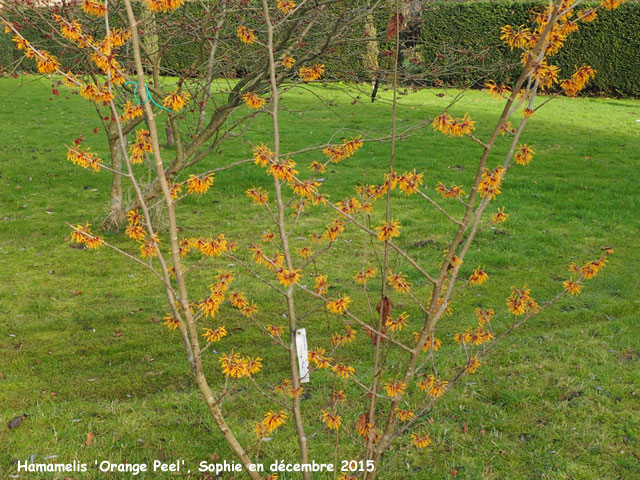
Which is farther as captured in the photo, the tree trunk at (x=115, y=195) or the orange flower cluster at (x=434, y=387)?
the tree trunk at (x=115, y=195)

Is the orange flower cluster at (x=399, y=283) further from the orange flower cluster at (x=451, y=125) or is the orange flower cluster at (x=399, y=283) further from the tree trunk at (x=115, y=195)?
the tree trunk at (x=115, y=195)

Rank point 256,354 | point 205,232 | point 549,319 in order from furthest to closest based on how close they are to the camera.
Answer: point 205,232 → point 549,319 → point 256,354

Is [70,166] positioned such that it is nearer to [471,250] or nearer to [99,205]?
[99,205]

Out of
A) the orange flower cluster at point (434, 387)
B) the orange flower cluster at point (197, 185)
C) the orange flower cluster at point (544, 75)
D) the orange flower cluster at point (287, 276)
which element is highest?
the orange flower cluster at point (544, 75)

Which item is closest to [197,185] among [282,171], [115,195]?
[282,171]

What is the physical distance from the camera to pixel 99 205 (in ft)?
29.2

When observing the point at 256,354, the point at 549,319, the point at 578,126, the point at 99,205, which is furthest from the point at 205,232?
the point at 578,126

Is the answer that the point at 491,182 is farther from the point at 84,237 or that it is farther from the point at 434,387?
the point at 84,237

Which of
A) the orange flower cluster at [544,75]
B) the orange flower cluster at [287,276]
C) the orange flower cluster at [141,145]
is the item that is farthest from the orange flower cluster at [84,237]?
the orange flower cluster at [544,75]

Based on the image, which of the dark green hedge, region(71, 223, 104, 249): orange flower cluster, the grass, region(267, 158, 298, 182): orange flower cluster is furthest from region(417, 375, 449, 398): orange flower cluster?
the dark green hedge

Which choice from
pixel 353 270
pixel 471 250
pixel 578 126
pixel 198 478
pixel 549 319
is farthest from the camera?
pixel 578 126

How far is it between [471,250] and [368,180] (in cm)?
324

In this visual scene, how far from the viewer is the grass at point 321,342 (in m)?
3.74

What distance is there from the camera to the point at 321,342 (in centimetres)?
523
